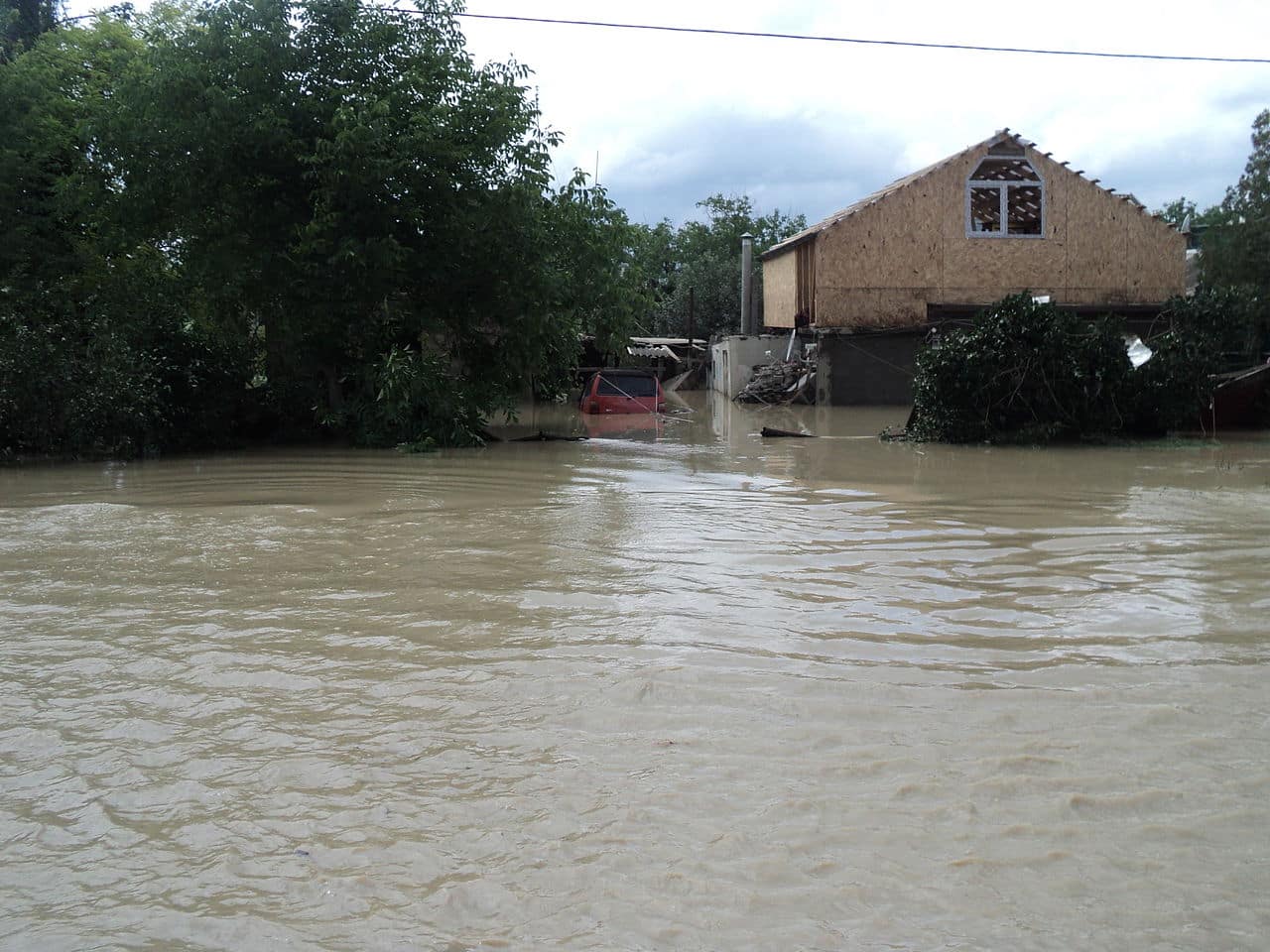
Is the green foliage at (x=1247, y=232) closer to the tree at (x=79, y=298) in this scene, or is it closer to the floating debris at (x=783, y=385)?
the floating debris at (x=783, y=385)

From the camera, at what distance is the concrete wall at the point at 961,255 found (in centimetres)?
2786

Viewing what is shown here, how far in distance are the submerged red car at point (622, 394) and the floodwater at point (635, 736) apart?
1748cm

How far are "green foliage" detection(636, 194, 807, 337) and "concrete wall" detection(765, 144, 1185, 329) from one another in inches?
826

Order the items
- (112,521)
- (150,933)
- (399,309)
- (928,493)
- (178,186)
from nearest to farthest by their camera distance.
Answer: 1. (150,933)
2. (112,521)
3. (928,493)
4. (178,186)
5. (399,309)

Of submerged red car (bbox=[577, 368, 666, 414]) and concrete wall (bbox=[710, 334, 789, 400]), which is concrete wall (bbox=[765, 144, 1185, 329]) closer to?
submerged red car (bbox=[577, 368, 666, 414])

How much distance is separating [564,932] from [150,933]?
3.80 ft

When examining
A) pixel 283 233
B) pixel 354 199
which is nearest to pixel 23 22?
pixel 283 233

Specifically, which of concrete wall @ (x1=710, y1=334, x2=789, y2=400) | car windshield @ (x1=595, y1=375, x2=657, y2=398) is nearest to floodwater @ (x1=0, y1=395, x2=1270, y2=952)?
car windshield @ (x1=595, y1=375, x2=657, y2=398)

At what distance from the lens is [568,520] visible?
9.86 meters

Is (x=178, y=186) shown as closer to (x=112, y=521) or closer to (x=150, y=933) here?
(x=112, y=521)

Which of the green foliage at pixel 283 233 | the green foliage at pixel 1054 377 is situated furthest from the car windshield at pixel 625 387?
the green foliage at pixel 1054 377

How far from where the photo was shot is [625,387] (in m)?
27.4

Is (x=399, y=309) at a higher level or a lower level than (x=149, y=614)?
higher

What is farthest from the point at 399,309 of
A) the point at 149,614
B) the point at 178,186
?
the point at 149,614
